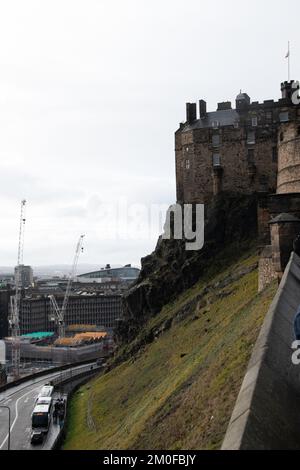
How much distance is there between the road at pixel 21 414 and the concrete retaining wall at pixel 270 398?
119 ft

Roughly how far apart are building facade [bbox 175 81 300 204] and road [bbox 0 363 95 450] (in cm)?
2991

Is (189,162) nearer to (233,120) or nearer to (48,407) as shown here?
(233,120)

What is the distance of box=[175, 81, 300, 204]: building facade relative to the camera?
60844 millimetres

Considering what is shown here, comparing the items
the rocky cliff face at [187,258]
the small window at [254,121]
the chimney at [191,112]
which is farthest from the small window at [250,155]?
the chimney at [191,112]

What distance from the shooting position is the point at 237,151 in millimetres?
62125

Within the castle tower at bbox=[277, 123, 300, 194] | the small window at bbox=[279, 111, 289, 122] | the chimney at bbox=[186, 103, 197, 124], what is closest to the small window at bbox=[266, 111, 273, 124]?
the small window at bbox=[279, 111, 289, 122]

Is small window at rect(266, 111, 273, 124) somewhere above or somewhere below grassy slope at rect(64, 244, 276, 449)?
above

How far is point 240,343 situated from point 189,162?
47.1m

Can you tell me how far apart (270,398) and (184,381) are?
478 inches

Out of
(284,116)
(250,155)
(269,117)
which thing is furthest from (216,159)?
(284,116)

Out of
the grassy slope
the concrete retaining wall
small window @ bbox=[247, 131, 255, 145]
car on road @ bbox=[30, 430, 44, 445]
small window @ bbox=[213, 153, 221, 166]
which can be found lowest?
car on road @ bbox=[30, 430, 44, 445]

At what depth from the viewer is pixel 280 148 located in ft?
156

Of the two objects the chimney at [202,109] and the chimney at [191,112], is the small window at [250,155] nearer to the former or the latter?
the chimney at [202,109]

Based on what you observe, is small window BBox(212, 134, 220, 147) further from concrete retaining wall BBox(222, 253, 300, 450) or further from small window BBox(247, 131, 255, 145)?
concrete retaining wall BBox(222, 253, 300, 450)
